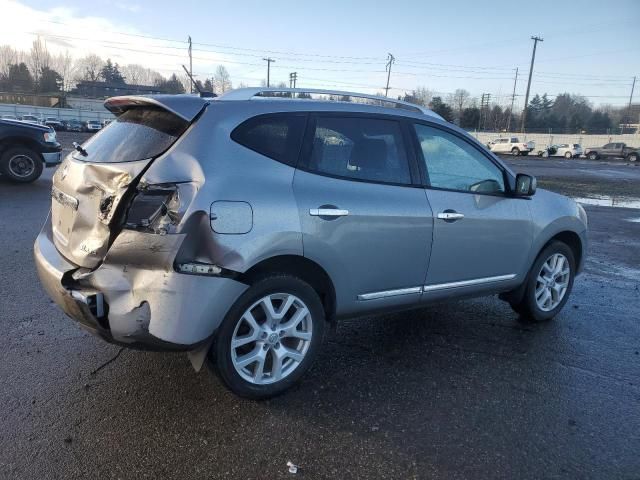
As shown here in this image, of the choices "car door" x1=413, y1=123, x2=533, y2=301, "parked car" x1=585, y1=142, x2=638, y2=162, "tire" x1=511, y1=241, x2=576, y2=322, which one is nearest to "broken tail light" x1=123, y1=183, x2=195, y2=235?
"car door" x1=413, y1=123, x2=533, y2=301

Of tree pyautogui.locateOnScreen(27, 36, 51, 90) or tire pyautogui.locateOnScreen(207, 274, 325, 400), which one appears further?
tree pyautogui.locateOnScreen(27, 36, 51, 90)

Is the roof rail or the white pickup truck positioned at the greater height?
the roof rail

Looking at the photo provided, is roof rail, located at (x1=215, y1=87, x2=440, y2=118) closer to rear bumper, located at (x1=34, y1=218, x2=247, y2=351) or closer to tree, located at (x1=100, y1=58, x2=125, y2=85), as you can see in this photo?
rear bumper, located at (x1=34, y1=218, x2=247, y2=351)

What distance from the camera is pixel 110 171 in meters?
2.90

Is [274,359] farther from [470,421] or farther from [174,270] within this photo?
[470,421]

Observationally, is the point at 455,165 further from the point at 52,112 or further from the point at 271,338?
the point at 52,112

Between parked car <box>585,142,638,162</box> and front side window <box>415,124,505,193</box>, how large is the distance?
2043 inches

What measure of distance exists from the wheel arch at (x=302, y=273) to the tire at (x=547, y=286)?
7.11ft

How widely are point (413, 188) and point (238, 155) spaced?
1.35m

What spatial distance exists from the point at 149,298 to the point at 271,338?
30.6 inches

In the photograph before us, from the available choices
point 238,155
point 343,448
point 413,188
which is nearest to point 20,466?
point 343,448

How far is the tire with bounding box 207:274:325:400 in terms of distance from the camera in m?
2.84

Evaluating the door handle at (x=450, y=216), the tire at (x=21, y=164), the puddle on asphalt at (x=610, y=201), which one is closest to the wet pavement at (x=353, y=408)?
the door handle at (x=450, y=216)

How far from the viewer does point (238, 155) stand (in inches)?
111
